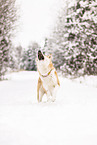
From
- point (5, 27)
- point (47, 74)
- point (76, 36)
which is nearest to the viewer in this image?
point (47, 74)

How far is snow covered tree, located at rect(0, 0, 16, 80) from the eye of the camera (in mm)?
18234

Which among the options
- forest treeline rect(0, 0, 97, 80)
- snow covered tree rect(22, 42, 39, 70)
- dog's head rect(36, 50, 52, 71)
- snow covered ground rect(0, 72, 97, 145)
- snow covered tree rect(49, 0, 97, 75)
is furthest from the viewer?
snow covered tree rect(22, 42, 39, 70)

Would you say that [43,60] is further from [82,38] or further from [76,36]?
[76,36]

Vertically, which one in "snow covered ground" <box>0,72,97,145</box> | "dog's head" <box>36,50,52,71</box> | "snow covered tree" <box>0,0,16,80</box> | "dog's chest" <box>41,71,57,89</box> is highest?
"snow covered tree" <box>0,0,16,80</box>

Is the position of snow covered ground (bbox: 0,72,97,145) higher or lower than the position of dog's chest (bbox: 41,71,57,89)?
lower

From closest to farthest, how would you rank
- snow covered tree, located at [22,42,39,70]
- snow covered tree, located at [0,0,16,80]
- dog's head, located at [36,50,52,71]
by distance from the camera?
dog's head, located at [36,50,52,71] → snow covered tree, located at [0,0,16,80] → snow covered tree, located at [22,42,39,70]

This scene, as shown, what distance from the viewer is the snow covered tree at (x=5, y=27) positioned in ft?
59.8

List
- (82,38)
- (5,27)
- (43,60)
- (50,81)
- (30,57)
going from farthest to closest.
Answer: (30,57)
(82,38)
(5,27)
(50,81)
(43,60)

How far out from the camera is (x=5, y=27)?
18531 millimetres

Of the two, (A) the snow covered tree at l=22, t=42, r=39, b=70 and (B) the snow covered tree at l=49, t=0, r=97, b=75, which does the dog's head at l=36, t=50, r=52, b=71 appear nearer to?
(B) the snow covered tree at l=49, t=0, r=97, b=75

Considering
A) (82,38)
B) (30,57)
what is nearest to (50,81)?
(82,38)

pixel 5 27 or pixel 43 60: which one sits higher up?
pixel 5 27

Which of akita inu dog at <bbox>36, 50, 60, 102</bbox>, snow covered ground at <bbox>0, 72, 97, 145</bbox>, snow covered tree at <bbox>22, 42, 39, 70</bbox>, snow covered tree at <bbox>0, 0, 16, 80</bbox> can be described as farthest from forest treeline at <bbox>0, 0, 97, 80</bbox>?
snow covered tree at <bbox>22, 42, 39, 70</bbox>

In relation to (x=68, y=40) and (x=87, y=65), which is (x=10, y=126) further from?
(x=68, y=40)
